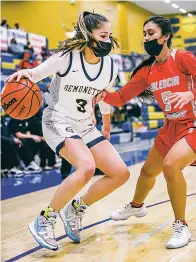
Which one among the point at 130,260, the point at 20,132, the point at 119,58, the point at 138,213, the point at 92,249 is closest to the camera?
the point at 130,260

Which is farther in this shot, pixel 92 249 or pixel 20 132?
pixel 20 132

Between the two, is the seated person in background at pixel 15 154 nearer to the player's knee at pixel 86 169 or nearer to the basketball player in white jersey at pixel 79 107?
the basketball player in white jersey at pixel 79 107

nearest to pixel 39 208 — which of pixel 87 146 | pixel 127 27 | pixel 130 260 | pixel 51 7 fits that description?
pixel 87 146

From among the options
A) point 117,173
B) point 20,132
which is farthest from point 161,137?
point 20,132

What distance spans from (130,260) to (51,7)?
16834 millimetres

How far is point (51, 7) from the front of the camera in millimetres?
Answer: 18859

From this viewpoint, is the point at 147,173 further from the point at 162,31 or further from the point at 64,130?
the point at 162,31

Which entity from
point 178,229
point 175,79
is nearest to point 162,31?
point 175,79

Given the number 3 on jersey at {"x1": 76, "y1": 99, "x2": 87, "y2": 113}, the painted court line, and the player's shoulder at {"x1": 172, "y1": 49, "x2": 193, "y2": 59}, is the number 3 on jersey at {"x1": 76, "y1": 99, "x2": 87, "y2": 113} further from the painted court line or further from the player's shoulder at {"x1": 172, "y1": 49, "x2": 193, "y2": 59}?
the painted court line

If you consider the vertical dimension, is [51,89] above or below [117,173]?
above

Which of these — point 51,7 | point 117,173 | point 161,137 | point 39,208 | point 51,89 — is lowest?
point 39,208

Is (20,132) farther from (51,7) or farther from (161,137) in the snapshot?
(51,7)

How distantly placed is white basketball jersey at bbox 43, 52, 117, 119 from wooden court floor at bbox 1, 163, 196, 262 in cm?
97

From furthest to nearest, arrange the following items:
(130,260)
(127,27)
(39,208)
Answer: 1. (127,27)
2. (39,208)
3. (130,260)
